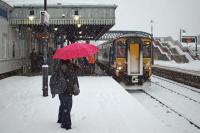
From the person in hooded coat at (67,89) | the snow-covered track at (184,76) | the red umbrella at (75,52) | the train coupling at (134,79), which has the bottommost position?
the snow-covered track at (184,76)

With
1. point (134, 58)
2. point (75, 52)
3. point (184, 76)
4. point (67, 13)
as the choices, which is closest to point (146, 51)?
point (134, 58)

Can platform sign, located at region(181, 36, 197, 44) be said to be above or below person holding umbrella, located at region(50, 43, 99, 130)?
above

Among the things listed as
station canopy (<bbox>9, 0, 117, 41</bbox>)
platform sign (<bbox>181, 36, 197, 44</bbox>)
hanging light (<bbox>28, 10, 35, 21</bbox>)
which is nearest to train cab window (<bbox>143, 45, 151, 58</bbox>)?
station canopy (<bbox>9, 0, 117, 41</bbox>)

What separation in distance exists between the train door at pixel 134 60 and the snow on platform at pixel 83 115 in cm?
523

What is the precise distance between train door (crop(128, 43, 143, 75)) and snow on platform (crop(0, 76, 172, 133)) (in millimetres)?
5234

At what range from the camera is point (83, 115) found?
949 centimetres

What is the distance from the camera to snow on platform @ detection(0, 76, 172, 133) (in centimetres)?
793

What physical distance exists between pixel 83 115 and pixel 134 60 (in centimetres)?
996

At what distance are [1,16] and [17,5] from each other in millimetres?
2800

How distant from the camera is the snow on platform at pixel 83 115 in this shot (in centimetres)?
793

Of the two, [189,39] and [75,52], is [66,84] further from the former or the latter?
[189,39]

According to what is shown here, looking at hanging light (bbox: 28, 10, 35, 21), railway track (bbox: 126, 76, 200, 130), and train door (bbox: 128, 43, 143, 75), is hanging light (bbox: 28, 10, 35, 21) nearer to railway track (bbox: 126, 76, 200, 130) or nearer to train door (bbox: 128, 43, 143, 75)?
train door (bbox: 128, 43, 143, 75)

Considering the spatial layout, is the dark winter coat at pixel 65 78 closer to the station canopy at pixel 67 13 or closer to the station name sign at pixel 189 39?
the station canopy at pixel 67 13

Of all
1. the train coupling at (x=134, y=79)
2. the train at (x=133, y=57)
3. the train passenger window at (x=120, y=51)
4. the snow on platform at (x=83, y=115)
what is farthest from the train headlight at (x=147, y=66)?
the snow on platform at (x=83, y=115)
